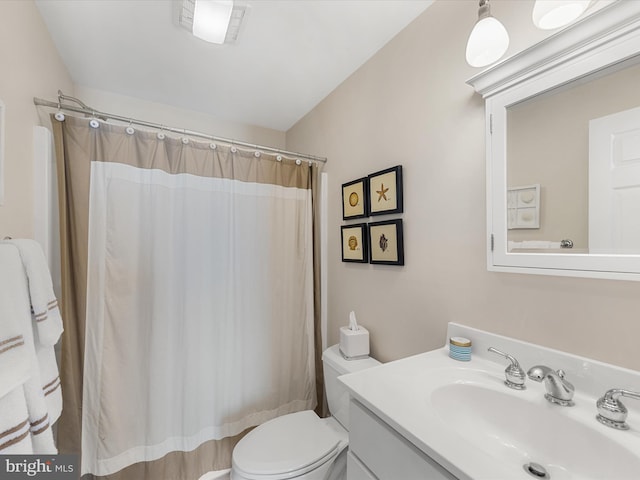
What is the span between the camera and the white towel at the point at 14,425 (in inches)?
22.8

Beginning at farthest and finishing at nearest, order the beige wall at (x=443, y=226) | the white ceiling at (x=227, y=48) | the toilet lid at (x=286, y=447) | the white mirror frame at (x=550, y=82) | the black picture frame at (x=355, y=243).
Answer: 1. the black picture frame at (x=355, y=243)
2. the white ceiling at (x=227, y=48)
3. the toilet lid at (x=286, y=447)
4. the beige wall at (x=443, y=226)
5. the white mirror frame at (x=550, y=82)

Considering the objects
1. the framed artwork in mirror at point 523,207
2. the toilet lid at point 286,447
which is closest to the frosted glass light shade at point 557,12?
the framed artwork in mirror at point 523,207

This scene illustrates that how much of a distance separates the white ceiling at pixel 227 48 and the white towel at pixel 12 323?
1154mm

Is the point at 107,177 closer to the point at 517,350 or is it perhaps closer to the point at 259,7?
the point at 259,7

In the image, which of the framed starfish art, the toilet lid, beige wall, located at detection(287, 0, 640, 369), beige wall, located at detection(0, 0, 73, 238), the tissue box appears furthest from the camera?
the tissue box

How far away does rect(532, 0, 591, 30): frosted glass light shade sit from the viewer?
0.67m

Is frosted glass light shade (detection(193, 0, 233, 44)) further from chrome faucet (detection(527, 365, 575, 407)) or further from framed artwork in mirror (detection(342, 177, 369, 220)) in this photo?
chrome faucet (detection(527, 365, 575, 407))

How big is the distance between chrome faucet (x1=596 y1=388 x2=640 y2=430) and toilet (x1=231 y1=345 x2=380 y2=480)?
2.36 feet

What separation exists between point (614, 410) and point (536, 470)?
0.23m

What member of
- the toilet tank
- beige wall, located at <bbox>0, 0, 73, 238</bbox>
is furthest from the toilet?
beige wall, located at <bbox>0, 0, 73, 238</bbox>

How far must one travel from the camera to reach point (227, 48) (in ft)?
4.52

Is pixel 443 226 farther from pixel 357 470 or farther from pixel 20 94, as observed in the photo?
pixel 20 94

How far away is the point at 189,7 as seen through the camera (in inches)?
43.6

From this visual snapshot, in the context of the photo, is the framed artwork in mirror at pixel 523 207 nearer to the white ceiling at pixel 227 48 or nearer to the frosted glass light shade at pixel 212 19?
the white ceiling at pixel 227 48
